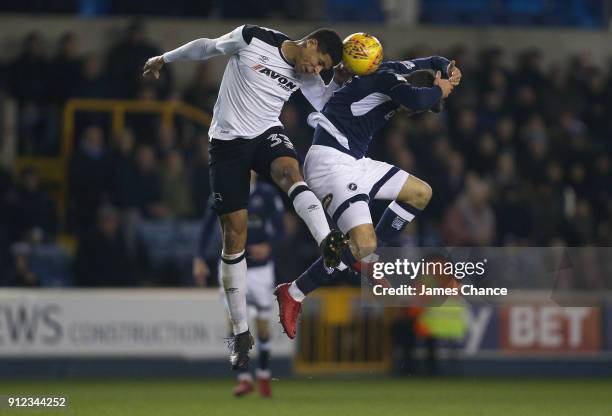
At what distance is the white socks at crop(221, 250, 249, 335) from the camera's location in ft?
34.3

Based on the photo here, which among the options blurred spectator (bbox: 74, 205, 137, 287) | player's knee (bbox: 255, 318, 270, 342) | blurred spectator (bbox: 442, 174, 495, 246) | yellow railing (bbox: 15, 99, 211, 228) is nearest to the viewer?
player's knee (bbox: 255, 318, 270, 342)

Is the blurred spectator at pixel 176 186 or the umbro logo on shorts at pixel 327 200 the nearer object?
the umbro logo on shorts at pixel 327 200

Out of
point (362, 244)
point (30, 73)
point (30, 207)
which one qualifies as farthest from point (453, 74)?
point (30, 73)

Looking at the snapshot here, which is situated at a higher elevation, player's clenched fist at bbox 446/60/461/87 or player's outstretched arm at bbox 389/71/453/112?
player's clenched fist at bbox 446/60/461/87

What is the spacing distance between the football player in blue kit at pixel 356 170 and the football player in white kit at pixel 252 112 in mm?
313

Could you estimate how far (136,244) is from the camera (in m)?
16.9

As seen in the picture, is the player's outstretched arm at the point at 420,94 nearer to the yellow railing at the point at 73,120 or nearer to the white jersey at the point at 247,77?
the white jersey at the point at 247,77

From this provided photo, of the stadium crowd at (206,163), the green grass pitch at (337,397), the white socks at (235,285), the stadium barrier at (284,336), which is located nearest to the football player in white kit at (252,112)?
the white socks at (235,285)

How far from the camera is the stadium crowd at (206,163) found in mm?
16734

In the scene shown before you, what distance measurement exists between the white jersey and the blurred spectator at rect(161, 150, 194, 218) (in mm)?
6894

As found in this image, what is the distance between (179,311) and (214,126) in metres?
6.54

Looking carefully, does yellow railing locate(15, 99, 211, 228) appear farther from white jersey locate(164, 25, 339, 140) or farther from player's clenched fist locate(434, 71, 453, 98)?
player's clenched fist locate(434, 71, 453, 98)

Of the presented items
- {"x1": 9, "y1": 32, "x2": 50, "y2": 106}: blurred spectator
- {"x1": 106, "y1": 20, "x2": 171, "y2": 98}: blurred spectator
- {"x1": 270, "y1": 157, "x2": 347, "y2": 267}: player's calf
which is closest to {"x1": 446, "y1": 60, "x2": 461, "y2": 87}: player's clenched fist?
{"x1": 270, "y1": 157, "x2": 347, "y2": 267}: player's calf

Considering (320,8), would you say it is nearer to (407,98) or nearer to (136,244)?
(136,244)
